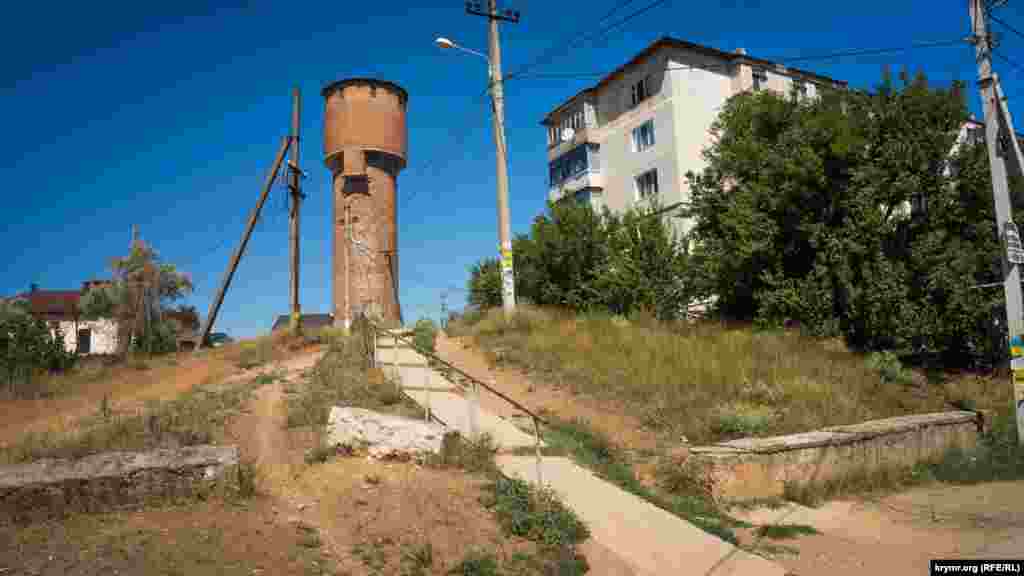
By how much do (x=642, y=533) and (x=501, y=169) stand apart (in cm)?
1358

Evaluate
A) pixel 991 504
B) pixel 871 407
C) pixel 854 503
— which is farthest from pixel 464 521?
pixel 871 407

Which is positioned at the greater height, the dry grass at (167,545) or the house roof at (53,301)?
the house roof at (53,301)

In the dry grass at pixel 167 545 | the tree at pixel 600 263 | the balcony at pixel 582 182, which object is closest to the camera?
the dry grass at pixel 167 545

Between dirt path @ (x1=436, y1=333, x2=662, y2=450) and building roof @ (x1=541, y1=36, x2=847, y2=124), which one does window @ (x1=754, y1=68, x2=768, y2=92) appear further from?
dirt path @ (x1=436, y1=333, x2=662, y2=450)

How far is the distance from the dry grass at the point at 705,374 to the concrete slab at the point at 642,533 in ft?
11.4

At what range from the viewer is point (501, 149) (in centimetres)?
1853

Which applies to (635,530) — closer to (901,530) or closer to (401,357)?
(901,530)

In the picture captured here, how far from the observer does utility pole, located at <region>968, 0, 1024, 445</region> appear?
12375mm

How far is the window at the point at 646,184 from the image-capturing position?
32.7 m

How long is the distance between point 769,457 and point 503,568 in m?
5.04

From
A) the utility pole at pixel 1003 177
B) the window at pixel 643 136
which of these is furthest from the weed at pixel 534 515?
the window at pixel 643 136

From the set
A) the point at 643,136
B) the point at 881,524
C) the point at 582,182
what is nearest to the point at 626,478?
the point at 881,524

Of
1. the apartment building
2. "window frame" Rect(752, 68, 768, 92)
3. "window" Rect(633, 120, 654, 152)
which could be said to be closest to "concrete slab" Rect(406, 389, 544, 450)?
the apartment building

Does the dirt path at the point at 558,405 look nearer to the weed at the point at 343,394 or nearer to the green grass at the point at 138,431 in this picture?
the weed at the point at 343,394
